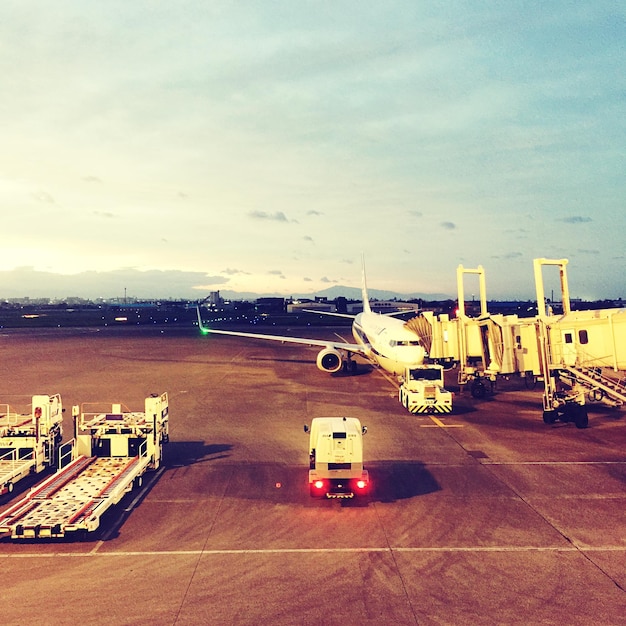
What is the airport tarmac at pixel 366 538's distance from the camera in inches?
420

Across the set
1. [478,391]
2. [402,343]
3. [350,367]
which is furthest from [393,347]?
[350,367]

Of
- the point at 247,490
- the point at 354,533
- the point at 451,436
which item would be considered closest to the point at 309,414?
the point at 451,436

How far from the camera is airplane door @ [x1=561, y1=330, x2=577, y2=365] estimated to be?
27094 millimetres

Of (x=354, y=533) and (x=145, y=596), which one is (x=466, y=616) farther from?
(x=145, y=596)

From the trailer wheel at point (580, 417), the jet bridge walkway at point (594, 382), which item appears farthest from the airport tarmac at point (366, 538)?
the jet bridge walkway at point (594, 382)

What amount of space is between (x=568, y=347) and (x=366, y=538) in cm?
1899

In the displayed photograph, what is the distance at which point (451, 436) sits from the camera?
24.7m

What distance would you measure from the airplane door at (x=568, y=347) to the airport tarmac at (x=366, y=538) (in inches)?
143

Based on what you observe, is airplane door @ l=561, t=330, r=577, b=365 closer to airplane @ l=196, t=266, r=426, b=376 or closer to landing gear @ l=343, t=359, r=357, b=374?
airplane @ l=196, t=266, r=426, b=376

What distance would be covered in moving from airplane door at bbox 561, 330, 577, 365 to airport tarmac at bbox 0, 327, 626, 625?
3622 mm

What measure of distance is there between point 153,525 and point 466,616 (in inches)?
359

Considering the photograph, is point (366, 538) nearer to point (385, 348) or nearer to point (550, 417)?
point (550, 417)

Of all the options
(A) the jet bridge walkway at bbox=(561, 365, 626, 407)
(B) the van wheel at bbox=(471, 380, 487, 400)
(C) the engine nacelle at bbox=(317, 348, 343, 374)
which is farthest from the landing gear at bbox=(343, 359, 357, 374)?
(A) the jet bridge walkway at bbox=(561, 365, 626, 407)

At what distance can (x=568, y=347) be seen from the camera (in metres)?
27.3
